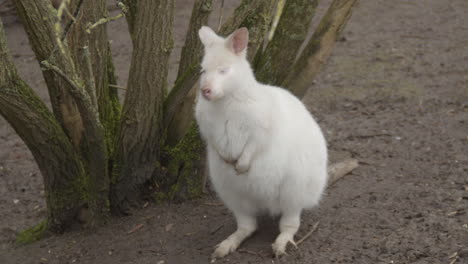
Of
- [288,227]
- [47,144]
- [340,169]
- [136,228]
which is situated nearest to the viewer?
[288,227]

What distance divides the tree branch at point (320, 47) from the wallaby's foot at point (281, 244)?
1045mm

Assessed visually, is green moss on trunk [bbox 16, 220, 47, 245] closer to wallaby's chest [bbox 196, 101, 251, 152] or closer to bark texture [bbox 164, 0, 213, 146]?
bark texture [bbox 164, 0, 213, 146]

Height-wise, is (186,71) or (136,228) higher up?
(186,71)

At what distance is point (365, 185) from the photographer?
4023 millimetres

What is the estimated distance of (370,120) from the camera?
5.37 m

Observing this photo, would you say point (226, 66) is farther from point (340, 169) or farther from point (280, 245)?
point (340, 169)

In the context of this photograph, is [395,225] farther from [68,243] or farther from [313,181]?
[68,243]

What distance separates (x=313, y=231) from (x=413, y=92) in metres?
2.87

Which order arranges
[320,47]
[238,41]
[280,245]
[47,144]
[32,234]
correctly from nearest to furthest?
[238,41] < [280,245] < [47,144] < [320,47] < [32,234]

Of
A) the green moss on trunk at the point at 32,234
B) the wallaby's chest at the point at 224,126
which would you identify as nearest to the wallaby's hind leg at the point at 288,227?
the wallaby's chest at the point at 224,126

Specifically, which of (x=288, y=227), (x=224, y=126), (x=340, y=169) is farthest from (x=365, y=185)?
(x=224, y=126)

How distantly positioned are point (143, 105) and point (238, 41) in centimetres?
99

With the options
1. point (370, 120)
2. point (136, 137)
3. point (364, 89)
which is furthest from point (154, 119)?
point (364, 89)

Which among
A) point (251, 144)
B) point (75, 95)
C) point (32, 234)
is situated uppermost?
point (75, 95)
